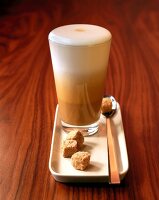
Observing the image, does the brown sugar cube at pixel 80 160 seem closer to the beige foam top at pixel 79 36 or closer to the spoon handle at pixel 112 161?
the spoon handle at pixel 112 161

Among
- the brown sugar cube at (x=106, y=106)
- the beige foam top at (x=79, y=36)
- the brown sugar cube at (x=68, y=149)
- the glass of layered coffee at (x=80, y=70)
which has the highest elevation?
the beige foam top at (x=79, y=36)

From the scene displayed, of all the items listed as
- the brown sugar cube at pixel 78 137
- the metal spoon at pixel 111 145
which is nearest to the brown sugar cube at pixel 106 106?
the metal spoon at pixel 111 145

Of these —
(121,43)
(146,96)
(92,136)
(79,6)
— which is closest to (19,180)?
(92,136)

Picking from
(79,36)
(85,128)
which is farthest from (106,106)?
(79,36)

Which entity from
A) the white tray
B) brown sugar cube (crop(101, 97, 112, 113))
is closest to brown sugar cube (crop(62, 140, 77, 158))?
the white tray

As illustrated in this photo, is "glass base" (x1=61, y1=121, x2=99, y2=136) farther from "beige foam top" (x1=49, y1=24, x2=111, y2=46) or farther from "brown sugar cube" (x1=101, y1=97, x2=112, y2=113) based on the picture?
"beige foam top" (x1=49, y1=24, x2=111, y2=46)

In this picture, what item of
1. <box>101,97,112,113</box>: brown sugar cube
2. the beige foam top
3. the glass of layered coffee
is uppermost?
the beige foam top

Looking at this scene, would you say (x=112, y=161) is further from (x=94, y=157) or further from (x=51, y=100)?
(x=51, y=100)
